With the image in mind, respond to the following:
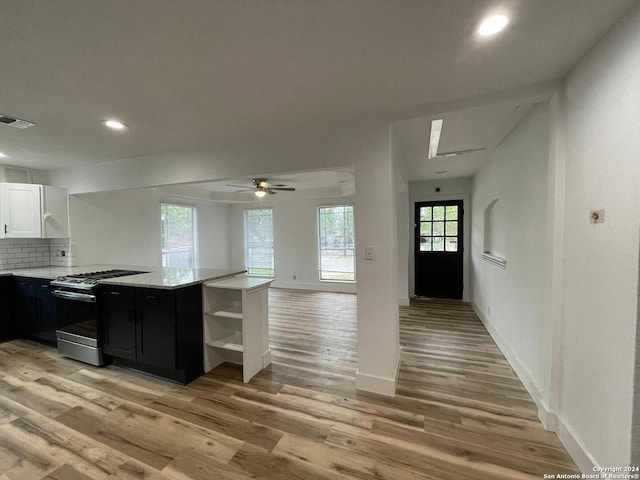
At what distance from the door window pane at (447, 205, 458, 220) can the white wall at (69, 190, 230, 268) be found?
5983 mm

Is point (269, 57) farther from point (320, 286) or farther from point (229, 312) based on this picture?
point (320, 286)

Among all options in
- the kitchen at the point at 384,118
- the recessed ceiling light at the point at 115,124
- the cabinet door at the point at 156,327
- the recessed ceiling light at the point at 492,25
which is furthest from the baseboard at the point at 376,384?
the recessed ceiling light at the point at 115,124

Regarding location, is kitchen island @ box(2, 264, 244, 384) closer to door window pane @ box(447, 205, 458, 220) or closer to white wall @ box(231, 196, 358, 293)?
white wall @ box(231, 196, 358, 293)

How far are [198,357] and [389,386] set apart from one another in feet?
6.32

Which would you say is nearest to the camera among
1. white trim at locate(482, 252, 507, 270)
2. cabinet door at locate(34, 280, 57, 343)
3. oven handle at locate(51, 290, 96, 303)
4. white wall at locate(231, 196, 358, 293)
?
oven handle at locate(51, 290, 96, 303)

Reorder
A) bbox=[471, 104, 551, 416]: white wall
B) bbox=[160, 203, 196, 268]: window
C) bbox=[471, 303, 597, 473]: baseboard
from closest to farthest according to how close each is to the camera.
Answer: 1. bbox=[471, 303, 597, 473]: baseboard
2. bbox=[471, 104, 551, 416]: white wall
3. bbox=[160, 203, 196, 268]: window

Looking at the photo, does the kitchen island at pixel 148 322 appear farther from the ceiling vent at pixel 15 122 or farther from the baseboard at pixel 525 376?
the baseboard at pixel 525 376

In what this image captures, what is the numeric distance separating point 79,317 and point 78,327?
134 mm

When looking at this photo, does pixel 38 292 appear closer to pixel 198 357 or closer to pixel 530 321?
pixel 198 357

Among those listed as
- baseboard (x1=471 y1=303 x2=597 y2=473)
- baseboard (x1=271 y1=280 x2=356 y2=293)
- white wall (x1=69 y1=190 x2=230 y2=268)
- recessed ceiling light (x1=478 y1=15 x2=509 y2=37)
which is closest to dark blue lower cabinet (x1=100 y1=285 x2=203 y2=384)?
white wall (x1=69 y1=190 x2=230 y2=268)

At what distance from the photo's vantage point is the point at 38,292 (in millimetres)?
3459

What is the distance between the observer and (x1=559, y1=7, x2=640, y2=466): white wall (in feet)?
4.25

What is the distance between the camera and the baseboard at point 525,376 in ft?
6.38

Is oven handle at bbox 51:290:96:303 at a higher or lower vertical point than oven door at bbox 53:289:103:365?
higher
